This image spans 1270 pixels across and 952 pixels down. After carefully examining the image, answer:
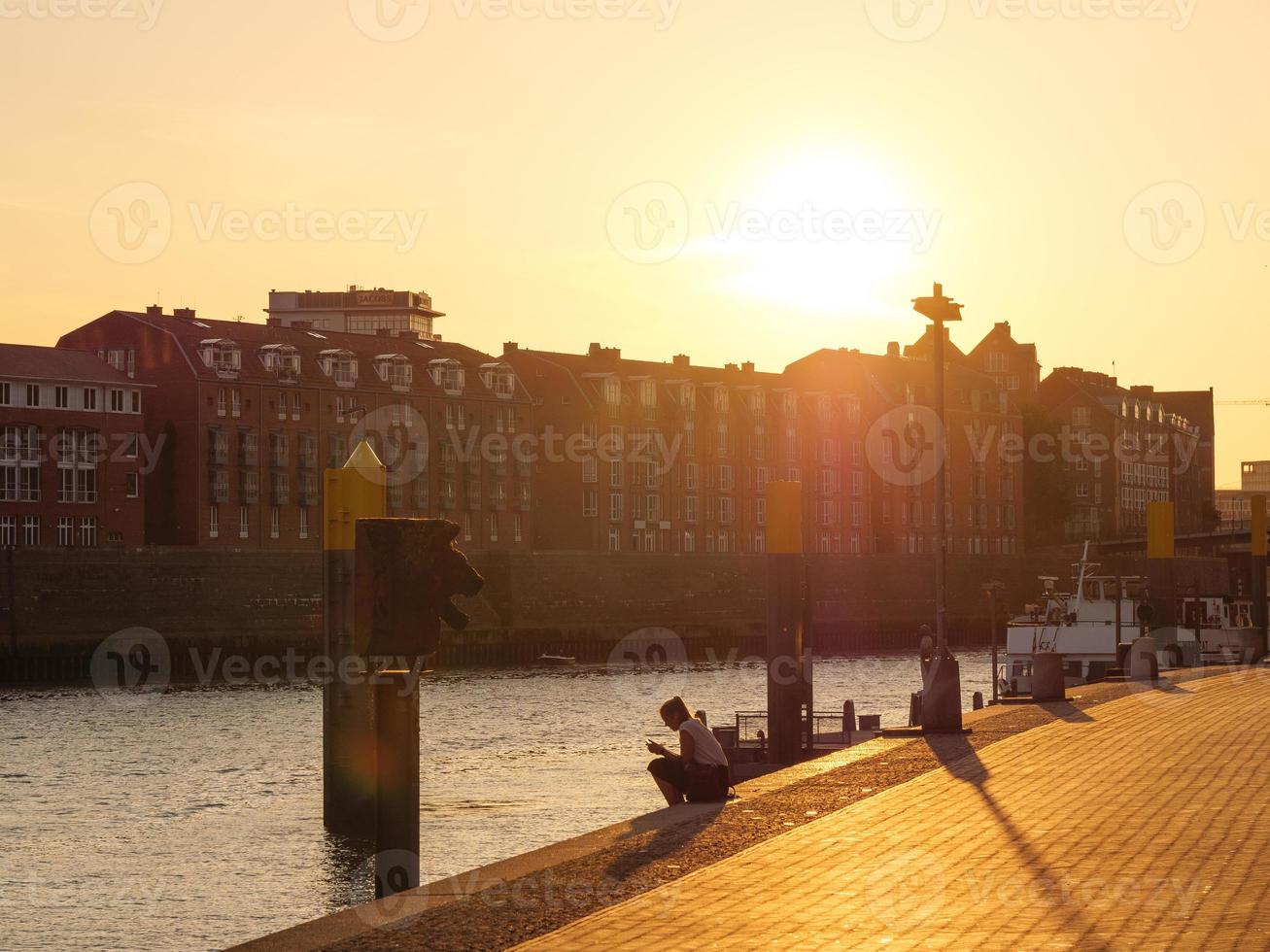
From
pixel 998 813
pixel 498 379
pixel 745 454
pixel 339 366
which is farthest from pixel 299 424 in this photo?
pixel 998 813

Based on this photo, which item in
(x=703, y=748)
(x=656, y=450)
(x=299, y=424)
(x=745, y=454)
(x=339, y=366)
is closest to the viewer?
(x=703, y=748)

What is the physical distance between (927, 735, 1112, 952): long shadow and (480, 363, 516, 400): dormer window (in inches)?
3935

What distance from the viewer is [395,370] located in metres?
119

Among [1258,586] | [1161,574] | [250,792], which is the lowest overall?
[250,792]

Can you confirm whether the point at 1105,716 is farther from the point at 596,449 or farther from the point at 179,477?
the point at 596,449

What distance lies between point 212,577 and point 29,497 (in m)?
14.0

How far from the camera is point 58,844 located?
34.6 metres

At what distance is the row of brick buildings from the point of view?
103 metres

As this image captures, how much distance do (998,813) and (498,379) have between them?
356 feet

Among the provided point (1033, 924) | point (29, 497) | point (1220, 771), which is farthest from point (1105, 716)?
point (29, 497)

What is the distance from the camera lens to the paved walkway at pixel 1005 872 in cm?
1166

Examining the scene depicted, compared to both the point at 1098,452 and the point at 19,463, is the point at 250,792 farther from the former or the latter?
the point at 1098,452

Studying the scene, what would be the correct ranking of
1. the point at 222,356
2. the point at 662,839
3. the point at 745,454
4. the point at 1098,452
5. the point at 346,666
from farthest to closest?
the point at 1098,452 → the point at 745,454 → the point at 222,356 → the point at 346,666 → the point at 662,839

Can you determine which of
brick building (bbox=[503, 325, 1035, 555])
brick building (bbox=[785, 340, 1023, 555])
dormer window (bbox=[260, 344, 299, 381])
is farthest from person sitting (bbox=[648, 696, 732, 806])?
brick building (bbox=[785, 340, 1023, 555])
